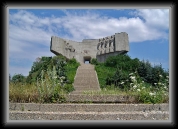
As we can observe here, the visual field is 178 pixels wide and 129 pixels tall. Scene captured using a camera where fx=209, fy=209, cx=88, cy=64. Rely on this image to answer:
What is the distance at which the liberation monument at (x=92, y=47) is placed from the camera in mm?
28281

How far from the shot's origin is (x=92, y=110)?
5016 millimetres

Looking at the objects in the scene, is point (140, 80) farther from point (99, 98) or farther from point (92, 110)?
point (92, 110)

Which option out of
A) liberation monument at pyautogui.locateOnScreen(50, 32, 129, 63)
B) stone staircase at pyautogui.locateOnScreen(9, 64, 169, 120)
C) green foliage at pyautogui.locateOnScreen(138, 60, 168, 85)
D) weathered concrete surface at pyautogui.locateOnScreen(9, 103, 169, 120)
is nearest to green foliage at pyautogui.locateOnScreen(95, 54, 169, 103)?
green foliage at pyautogui.locateOnScreen(138, 60, 168, 85)

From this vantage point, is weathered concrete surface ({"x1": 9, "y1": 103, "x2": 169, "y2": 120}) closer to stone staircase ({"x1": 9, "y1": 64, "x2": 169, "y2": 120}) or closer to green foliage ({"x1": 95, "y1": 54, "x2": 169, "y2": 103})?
stone staircase ({"x1": 9, "y1": 64, "x2": 169, "y2": 120})

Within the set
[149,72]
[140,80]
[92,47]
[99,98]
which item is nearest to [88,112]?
[99,98]

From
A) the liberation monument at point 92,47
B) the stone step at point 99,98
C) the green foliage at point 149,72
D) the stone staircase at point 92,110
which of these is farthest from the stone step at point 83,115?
the liberation monument at point 92,47

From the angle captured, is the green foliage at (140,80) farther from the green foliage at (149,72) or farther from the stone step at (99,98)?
the stone step at (99,98)

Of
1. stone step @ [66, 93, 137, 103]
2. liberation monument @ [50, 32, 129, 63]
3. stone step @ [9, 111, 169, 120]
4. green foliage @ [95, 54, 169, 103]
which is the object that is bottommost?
stone step @ [9, 111, 169, 120]

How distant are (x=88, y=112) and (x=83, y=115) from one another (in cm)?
26

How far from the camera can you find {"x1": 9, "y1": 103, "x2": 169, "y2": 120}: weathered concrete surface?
4680 mm

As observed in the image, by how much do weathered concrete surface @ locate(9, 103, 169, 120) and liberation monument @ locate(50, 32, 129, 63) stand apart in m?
23.4

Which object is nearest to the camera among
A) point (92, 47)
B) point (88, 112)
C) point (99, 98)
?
point (88, 112)
